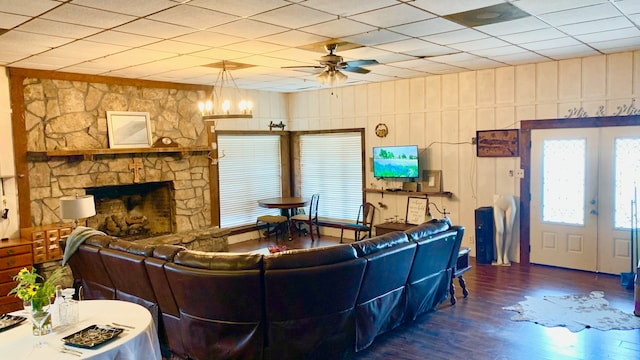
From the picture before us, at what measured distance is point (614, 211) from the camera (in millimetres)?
Result: 6164

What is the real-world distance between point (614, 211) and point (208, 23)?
5.27 m

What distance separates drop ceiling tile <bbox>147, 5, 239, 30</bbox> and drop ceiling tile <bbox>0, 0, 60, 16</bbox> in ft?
2.28

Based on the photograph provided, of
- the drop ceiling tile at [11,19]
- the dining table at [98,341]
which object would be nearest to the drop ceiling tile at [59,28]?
the drop ceiling tile at [11,19]

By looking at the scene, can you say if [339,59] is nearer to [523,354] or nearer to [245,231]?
[523,354]

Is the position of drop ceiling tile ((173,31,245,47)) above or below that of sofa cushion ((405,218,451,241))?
above

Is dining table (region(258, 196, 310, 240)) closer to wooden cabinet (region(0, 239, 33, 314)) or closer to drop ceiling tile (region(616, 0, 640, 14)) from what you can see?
Result: wooden cabinet (region(0, 239, 33, 314))

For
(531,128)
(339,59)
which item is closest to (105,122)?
(339,59)

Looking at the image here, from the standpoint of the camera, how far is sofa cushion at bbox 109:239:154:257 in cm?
414

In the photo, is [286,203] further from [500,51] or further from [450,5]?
[450,5]

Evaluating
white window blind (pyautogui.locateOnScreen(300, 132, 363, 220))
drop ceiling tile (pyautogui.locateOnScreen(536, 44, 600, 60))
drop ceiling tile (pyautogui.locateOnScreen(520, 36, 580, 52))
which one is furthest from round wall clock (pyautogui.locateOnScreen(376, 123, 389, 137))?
drop ceiling tile (pyautogui.locateOnScreen(520, 36, 580, 52))

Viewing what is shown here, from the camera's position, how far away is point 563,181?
654 centimetres

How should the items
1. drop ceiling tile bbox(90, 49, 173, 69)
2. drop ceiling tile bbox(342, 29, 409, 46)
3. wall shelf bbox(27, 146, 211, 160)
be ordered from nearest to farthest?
drop ceiling tile bbox(342, 29, 409, 46) < drop ceiling tile bbox(90, 49, 173, 69) < wall shelf bbox(27, 146, 211, 160)

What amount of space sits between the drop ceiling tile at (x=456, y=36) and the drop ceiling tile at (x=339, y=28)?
80cm

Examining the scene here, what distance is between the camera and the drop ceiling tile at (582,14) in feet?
13.0
